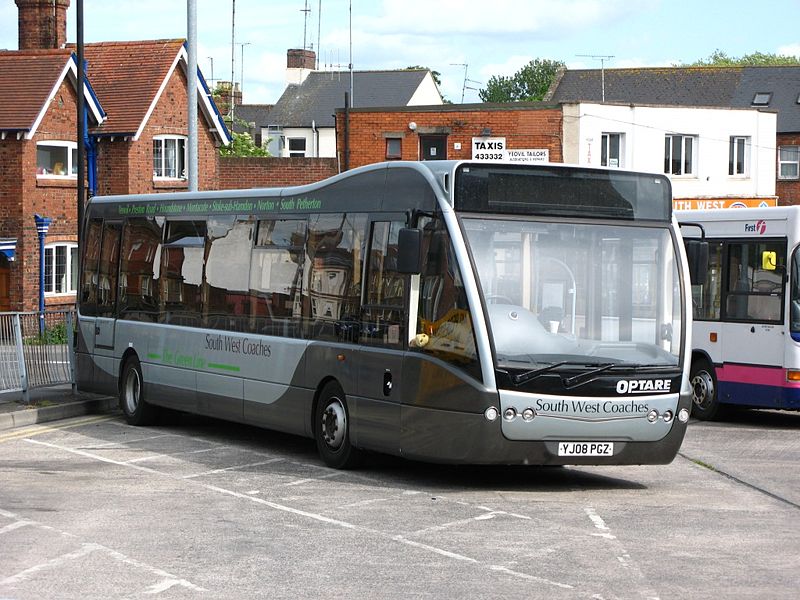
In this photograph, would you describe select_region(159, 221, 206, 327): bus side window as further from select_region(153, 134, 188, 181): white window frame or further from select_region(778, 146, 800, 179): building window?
select_region(778, 146, 800, 179): building window

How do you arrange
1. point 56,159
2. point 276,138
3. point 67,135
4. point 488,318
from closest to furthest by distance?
1. point 488,318
2. point 56,159
3. point 67,135
4. point 276,138

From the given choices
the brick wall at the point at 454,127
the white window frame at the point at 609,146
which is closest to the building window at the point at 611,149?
the white window frame at the point at 609,146

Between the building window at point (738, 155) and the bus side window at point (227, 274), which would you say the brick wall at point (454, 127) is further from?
the bus side window at point (227, 274)

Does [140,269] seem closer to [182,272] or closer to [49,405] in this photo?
[182,272]

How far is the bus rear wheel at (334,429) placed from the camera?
13245mm

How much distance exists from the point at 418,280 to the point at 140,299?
21.5 ft

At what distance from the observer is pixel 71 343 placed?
1980 cm

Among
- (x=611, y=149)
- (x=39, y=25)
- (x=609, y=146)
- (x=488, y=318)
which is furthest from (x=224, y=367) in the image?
(x=611, y=149)

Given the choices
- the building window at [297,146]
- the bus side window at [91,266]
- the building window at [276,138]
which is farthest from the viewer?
the building window at [276,138]

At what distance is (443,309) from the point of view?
39.1 ft

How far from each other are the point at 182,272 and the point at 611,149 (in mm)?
40281

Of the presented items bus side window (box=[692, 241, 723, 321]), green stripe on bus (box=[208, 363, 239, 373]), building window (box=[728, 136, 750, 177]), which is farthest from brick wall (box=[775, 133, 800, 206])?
green stripe on bus (box=[208, 363, 239, 373])

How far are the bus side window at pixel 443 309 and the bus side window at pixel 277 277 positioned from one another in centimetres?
246

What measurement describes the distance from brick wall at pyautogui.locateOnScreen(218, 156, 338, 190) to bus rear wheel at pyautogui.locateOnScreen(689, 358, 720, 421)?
1565 inches
